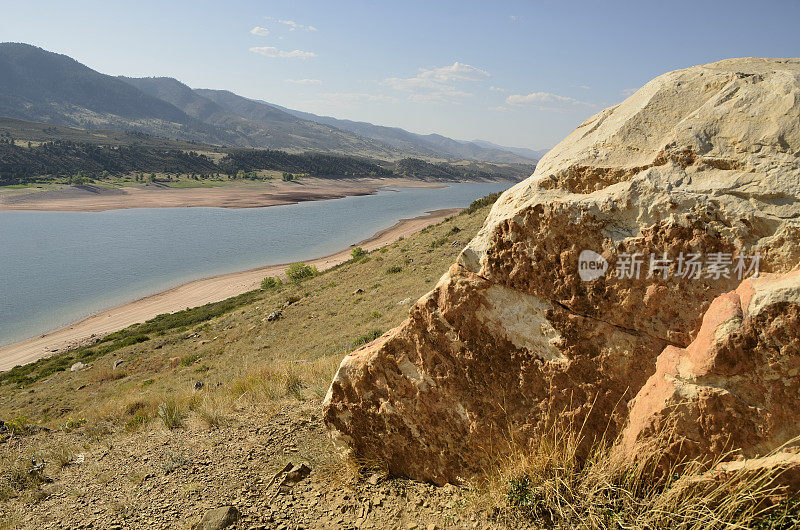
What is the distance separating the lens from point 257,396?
741cm

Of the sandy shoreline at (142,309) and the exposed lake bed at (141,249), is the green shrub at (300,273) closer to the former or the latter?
the sandy shoreline at (142,309)

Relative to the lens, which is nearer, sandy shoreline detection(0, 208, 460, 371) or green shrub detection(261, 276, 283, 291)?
sandy shoreline detection(0, 208, 460, 371)

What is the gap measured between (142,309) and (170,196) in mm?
54942

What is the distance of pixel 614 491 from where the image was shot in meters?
3.36

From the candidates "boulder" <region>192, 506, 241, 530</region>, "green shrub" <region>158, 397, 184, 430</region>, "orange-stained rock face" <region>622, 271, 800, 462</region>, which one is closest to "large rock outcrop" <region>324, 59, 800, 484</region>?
"orange-stained rock face" <region>622, 271, 800, 462</region>

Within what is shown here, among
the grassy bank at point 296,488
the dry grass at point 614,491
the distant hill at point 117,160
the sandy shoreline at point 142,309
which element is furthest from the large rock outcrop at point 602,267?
the distant hill at point 117,160

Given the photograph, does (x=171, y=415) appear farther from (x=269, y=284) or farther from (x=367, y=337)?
(x=269, y=284)

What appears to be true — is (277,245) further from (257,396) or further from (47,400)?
(257,396)

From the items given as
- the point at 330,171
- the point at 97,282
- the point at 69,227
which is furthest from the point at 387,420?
the point at 330,171

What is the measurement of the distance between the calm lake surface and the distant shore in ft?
13.9

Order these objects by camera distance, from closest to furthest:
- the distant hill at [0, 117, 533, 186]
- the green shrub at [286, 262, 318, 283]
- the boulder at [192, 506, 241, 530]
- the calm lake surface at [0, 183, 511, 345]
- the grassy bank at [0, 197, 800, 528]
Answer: the grassy bank at [0, 197, 800, 528], the boulder at [192, 506, 241, 530], the green shrub at [286, 262, 318, 283], the calm lake surface at [0, 183, 511, 345], the distant hill at [0, 117, 533, 186]

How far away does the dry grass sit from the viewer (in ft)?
9.73

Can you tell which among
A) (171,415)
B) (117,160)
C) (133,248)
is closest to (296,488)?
(171,415)

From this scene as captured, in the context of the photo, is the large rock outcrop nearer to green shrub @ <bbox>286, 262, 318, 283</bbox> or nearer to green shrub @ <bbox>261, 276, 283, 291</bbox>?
green shrub @ <bbox>286, 262, 318, 283</bbox>
